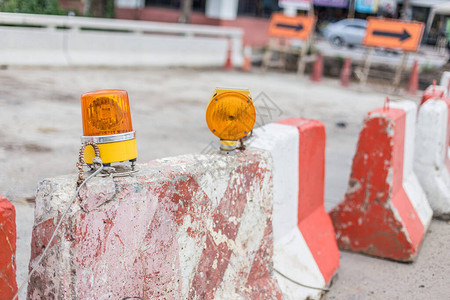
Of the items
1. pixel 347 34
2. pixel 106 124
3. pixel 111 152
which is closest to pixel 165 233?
pixel 111 152

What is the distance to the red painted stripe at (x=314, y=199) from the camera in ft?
10.3

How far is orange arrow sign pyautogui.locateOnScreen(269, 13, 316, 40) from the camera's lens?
17.4 metres

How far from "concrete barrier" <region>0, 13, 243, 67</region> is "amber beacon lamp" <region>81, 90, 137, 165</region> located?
27.2 feet

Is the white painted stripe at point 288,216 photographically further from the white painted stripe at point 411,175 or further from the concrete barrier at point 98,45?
the concrete barrier at point 98,45

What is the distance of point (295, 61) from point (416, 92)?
519 cm

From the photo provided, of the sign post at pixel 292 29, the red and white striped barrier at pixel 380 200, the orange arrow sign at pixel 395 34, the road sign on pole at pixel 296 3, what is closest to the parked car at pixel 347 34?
the road sign on pole at pixel 296 3

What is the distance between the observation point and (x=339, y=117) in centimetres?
986

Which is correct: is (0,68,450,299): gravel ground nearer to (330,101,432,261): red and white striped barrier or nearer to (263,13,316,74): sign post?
(330,101,432,261): red and white striped barrier

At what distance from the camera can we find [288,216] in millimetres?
2984

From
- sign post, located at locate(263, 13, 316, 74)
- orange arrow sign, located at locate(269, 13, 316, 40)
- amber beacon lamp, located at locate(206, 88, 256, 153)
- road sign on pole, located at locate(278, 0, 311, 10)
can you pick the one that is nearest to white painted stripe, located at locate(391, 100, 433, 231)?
amber beacon lamp, located at locate(206, 88, 256, 153)

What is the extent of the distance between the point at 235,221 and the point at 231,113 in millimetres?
505

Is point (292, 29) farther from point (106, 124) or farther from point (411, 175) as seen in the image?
point (106, 124)

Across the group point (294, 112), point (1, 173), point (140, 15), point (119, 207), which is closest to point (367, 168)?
point (119, 207)

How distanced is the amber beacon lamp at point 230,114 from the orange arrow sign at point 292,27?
15.4 meters
